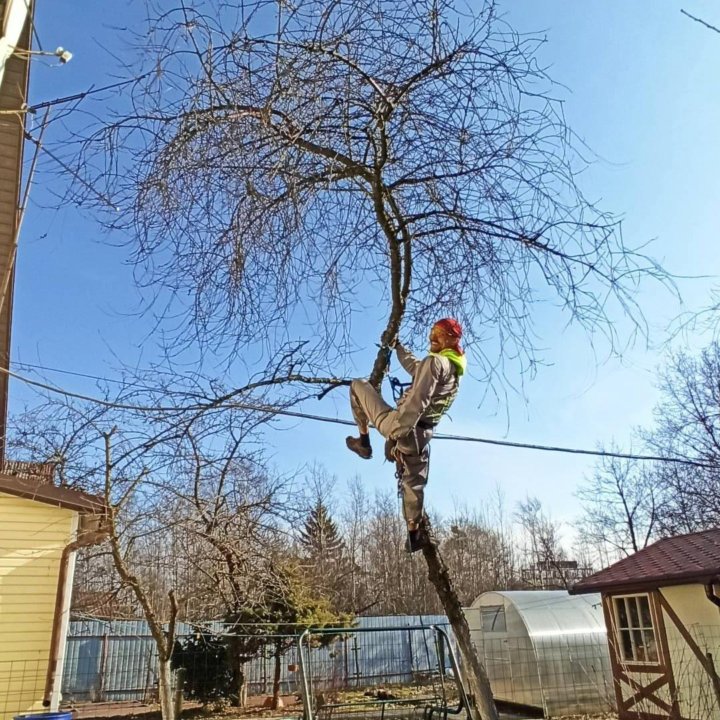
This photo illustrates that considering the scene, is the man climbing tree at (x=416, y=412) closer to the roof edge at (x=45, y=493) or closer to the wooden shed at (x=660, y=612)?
the roof edge at (x=45, y=493)

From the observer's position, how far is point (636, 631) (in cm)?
1145

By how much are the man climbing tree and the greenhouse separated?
10.6 meters

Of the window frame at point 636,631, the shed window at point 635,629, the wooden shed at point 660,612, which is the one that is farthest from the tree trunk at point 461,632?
the shed window at point 635,629

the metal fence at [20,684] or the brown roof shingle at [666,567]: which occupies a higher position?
the brown roof shingle at [666,567]

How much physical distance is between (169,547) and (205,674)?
18.5ft

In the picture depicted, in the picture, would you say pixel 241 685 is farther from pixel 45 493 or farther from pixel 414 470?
pixel 414 470

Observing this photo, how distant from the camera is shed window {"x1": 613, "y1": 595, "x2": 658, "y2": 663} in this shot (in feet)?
36.4

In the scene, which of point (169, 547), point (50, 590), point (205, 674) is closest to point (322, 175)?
point (169, 547)

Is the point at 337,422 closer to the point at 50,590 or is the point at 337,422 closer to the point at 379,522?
the point at 50,590

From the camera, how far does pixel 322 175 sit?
3949 millimetres

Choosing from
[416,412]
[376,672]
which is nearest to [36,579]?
[416,412]

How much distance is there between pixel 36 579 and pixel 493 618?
10649 millimetres

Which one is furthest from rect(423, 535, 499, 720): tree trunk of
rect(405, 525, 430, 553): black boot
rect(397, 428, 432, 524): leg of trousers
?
Answer: rect(397, 428, 432, 524): leg of trousers

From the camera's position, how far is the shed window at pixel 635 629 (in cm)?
1109
